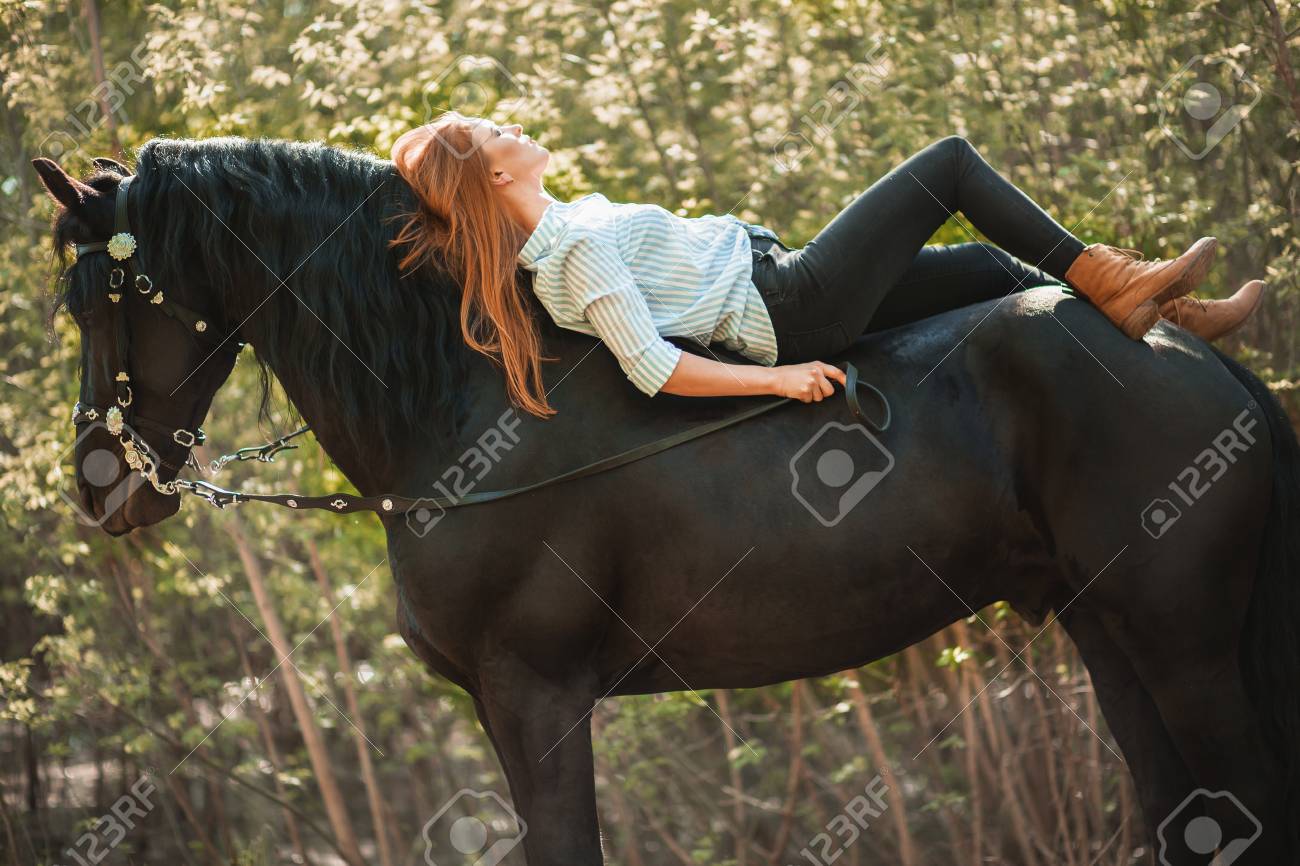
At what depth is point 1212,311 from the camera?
263 cm

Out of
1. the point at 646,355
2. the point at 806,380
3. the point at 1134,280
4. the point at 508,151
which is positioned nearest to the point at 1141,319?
the point at 1134,280

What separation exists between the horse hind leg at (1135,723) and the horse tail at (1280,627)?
0.30 m

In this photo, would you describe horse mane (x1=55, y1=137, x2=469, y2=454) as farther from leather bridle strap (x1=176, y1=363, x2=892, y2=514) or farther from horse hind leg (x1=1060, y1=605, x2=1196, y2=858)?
horse hind leg (x1=1060, y1=605, x2=1196, y2=858)

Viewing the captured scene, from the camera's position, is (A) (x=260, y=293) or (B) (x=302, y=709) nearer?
(A) (x=260, y=293)

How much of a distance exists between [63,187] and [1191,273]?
242 centimetres

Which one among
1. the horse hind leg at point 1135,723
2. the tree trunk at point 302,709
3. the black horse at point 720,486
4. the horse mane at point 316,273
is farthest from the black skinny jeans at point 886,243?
the tree trunk at point 302,709

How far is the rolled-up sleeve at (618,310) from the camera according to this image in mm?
2490

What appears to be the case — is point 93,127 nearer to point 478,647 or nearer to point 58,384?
point 58,384

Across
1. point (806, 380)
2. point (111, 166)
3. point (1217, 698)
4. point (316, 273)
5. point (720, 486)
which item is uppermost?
point (111, 166)

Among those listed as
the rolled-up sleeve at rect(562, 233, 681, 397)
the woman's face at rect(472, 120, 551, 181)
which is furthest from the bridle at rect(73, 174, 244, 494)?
the rolled-up sleeve at rect(562, 233, 681, 397)

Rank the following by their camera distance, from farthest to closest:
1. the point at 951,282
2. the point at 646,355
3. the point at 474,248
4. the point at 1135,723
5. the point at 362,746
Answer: the point at 362,746 → the point at 1135,723 → the point at 951,282 → the point at 474,248 → the point at 646,355

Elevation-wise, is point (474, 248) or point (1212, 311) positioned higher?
point (474, 248)

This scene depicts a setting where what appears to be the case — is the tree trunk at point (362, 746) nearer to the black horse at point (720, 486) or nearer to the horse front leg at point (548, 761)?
the black horse at point (720, 486)

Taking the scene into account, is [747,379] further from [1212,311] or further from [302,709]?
[302,709]
